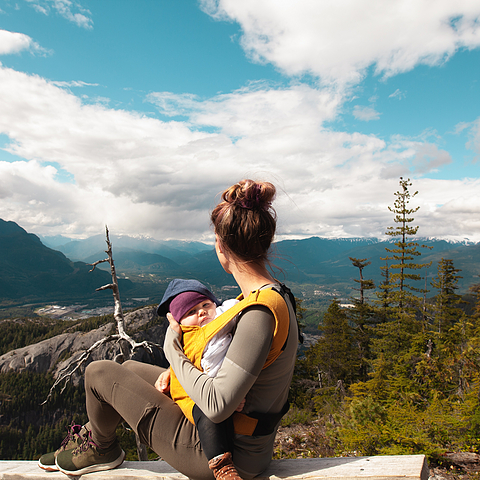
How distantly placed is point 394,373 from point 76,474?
21.3 m

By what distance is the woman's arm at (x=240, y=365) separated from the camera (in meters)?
1.61

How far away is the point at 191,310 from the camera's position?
2434 millimetres

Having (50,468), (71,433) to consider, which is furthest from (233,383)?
(50,468)

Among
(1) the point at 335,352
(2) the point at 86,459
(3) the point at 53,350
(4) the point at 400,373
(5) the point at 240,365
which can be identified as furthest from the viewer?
(3) the point at 53,350

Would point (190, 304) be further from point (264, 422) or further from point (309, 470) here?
point (309, 470)

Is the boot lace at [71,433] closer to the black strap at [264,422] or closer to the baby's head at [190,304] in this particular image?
the baby's head at [190,304]

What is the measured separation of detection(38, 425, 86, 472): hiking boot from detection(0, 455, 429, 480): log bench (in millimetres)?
50

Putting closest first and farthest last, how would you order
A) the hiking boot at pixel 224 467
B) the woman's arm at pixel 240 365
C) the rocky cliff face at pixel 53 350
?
the woman's arm at pixel 240 365, the hiking boot at pixel 224 467, the rocky cliff face at pixel 53 350

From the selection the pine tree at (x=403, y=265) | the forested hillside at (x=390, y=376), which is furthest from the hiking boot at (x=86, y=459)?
the pine tree at (x=403, y=265)

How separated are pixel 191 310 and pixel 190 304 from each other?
7cm

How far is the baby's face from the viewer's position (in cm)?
238

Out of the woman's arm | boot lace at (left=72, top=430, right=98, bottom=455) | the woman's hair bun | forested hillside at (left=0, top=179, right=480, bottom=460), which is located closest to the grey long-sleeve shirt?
the woman's arm

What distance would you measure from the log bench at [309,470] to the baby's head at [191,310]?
49.7 inches

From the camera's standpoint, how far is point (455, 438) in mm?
5336
